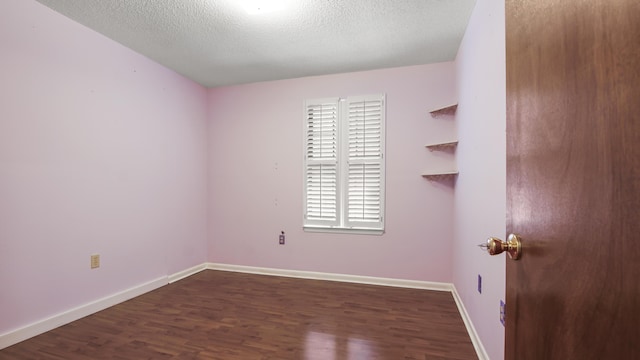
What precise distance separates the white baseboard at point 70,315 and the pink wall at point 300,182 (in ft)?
3.42

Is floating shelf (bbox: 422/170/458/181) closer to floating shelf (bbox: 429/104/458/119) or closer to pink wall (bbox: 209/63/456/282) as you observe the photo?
pink wall (bbox: 209/63/456/282)

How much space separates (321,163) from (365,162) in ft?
1.72

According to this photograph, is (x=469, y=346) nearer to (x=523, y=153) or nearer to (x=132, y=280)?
(x=523, y=153)

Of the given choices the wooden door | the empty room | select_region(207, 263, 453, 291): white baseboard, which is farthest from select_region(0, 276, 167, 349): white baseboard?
the wooden door

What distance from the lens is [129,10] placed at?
6.81ft

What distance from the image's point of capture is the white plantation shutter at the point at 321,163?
10.8 ft

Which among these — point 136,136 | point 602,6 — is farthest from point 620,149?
point 136,136

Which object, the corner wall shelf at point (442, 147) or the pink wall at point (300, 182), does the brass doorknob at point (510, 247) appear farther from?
the pink wall at point (300, 182)

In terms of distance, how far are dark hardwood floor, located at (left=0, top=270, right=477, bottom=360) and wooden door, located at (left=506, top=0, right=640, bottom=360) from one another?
1.44 m

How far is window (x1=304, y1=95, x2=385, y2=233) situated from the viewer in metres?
3.15

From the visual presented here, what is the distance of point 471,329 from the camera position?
2045 millimetres

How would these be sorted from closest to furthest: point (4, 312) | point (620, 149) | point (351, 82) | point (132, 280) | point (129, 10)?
point (620, 149) → point (4, 312) → point (129, 10) → point (132, 280) → point (351, 82)

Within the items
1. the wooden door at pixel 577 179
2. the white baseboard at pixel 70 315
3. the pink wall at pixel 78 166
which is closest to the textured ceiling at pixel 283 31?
the pink wall at pixel 78 166

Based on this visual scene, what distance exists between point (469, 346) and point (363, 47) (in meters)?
2.58
